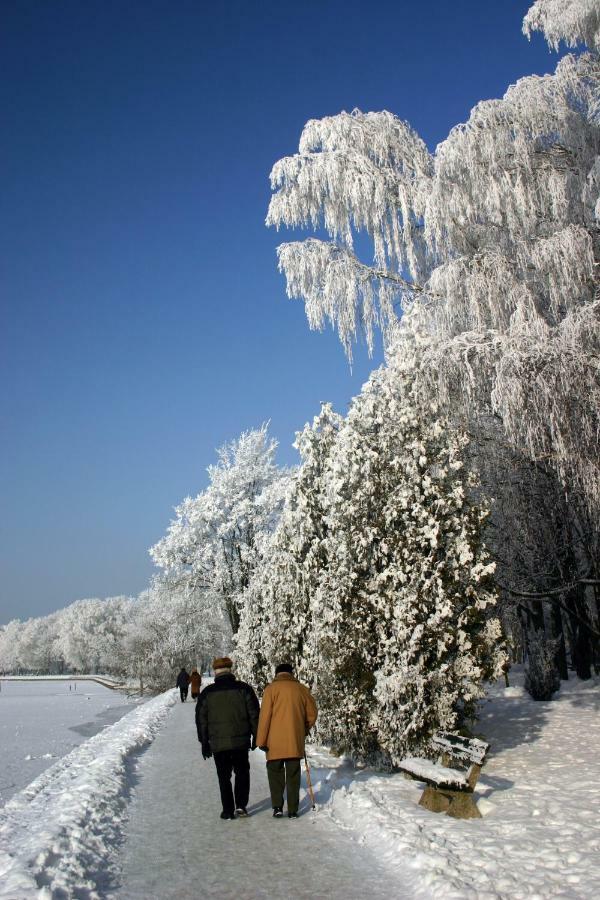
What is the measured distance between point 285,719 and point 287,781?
2.14 ft

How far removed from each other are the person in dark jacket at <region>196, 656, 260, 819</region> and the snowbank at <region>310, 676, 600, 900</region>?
1061mm

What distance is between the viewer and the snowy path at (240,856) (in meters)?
5.25

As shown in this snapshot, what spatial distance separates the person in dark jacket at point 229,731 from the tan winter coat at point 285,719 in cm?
17

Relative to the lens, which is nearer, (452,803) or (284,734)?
(452,803)

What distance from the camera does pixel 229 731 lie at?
7.65 metres

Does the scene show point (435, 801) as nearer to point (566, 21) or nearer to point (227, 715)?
point (227, 715)

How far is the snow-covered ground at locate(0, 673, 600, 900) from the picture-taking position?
5266 mm

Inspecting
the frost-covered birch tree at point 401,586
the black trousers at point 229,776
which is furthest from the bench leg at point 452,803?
the black trousers at point 229,776

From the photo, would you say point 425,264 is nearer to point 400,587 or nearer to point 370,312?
point 370,312

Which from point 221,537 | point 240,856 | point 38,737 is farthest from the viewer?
point 221,537

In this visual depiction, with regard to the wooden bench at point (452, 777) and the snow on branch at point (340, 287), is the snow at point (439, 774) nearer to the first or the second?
the wooden bench at point (452, 777)

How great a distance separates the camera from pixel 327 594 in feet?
35.3

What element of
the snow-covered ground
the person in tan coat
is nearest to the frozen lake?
the snow-covered ground

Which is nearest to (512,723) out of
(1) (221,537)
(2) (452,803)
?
(2) (452,803)
